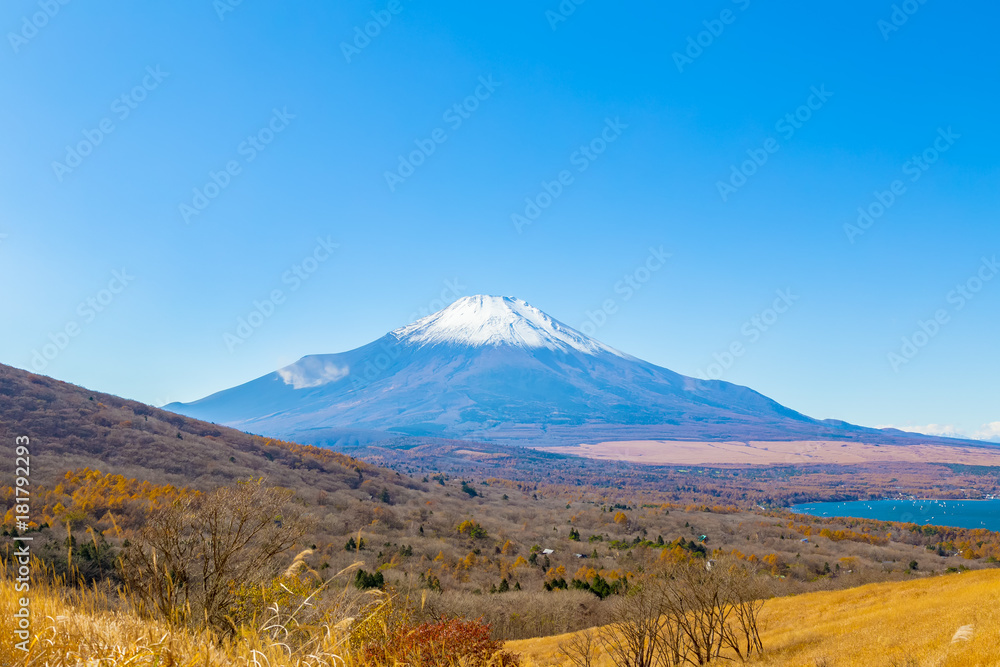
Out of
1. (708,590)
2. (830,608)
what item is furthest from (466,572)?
(708,590)

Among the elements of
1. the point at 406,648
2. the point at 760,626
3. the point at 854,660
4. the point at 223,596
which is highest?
the point at 406,648

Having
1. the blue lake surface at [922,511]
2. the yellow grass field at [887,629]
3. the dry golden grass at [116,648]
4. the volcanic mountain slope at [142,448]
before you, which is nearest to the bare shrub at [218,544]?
the dry golden grass at [116,648]

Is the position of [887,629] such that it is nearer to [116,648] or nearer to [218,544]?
[218,544]

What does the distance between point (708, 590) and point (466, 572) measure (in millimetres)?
32559

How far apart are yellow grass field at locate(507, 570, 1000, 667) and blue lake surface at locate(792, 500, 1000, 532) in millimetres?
134912

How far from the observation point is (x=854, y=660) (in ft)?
53.9

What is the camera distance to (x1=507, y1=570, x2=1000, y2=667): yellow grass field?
12992 mm

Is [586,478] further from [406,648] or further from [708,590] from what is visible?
[406,648]

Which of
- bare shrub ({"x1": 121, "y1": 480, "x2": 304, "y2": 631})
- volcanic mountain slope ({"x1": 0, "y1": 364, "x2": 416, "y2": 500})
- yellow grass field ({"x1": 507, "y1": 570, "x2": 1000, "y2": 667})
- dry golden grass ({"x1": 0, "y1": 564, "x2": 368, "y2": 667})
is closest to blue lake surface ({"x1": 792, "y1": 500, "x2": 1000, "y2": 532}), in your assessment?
yellow grass field ({"x1": 507, "y1": 570, "x2": 1000, "y2": 667})

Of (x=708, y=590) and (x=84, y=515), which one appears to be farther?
(x=84, y=515)

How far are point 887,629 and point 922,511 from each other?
7920 inches

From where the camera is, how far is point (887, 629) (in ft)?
67.1

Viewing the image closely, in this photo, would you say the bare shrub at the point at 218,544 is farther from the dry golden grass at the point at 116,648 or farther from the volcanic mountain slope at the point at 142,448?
the volcanic mountain slope at the point at 142,448

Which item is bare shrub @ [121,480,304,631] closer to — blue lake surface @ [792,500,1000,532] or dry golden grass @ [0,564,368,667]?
dry golden grass @ [0,564,368,667]
